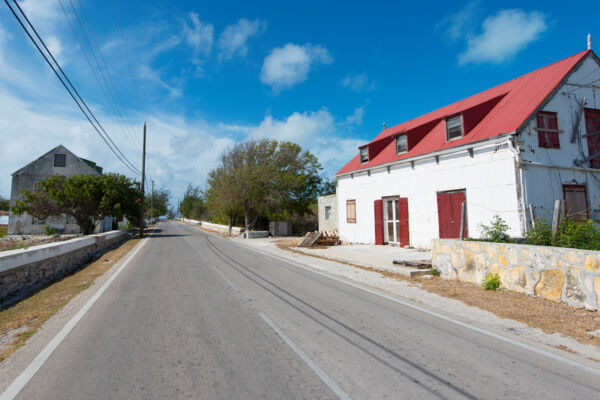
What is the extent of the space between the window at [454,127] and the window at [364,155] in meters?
5.87

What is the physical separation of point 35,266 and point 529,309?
12.6m

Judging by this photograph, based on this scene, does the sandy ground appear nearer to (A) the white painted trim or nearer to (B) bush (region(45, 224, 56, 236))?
(A) the white painted trim

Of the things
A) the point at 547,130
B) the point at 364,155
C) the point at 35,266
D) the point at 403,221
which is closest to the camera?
the point at 35,266

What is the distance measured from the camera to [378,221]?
1747cm

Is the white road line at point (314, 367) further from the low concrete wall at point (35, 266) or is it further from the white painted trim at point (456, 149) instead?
the white painted trim at point (456, 149)

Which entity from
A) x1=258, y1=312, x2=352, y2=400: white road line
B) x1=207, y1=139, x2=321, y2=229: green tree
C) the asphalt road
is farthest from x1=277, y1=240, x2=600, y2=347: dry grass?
x1=207, y1=139, x2=321, y2=229: green tree

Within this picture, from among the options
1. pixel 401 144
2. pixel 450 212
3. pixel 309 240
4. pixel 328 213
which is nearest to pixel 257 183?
pixel 328 213

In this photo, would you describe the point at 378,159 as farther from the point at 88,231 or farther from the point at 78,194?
the point at 88,231

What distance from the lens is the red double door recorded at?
1581 cm

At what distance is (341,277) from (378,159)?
35.8 feet

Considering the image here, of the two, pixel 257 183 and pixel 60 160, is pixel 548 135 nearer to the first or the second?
pixel 257 183

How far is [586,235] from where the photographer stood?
688cm

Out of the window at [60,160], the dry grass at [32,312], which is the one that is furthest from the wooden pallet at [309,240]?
the window at [60,160]

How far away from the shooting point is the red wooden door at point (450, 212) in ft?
Answer: 43.3
